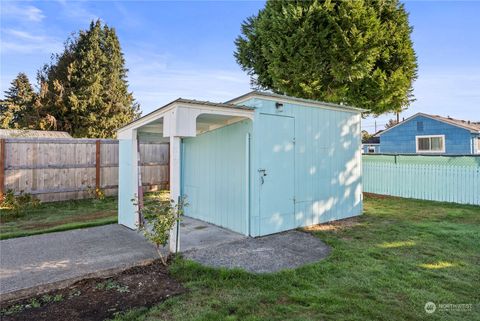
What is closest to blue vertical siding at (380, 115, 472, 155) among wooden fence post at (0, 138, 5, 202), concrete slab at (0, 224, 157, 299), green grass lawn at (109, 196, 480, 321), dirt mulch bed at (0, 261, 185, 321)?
green grass lawn at (109, 196, 480, 321)

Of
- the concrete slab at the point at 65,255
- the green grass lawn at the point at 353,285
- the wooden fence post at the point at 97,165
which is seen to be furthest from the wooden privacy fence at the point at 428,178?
the wooden fence post at the point at 97,165

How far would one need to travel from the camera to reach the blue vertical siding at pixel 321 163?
4.93 metres

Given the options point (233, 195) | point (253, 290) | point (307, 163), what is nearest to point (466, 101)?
point (307, 163)

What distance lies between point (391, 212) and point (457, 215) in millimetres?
1381

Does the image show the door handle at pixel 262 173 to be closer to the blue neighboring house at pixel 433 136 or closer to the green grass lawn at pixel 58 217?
the green grass lawn at pixel 58 217

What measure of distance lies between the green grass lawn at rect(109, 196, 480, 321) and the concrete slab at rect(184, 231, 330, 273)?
20 centimetres

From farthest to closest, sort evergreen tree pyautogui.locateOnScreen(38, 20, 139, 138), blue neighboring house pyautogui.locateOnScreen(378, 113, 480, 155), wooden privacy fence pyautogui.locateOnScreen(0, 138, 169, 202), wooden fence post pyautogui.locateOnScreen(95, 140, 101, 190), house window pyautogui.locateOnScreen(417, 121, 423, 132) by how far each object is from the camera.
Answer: evergreen tree pyautogui.locateOnScreen(38, 20, 139, 138), house window pyautogui.locateOnScreen(417, 121, 423, 132), blue neighboring house pyautogui.locateOnScreen(378, 113, 480, 155), wooden fence post pyautogui.locateOnScreen(95, 140, 101, 190), wooden privacy fence pyautogui.locateOnScreen(0, 138, 169, 202)

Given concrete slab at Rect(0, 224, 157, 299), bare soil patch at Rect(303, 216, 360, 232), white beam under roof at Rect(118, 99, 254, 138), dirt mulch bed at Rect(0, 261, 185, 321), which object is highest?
white beam under roof at Rect(118, 99, 254, 138)

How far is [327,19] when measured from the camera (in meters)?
9.13

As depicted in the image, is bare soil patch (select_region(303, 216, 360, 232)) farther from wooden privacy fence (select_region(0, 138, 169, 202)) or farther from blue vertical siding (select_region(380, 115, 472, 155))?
blue vertical siding (select_region(380, 115, 472, 155))

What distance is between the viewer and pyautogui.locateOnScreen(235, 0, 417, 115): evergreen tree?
9102mm

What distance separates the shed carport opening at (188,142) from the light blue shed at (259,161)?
1 centimetres

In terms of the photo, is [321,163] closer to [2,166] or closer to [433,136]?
[2,166]

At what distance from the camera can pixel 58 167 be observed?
8.44m
